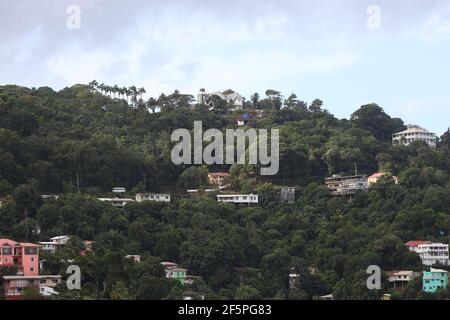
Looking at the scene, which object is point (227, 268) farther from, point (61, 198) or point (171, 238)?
point (61, 198)

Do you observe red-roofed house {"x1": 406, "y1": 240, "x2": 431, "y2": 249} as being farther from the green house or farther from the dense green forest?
the green house

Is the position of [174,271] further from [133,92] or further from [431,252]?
[133,92]

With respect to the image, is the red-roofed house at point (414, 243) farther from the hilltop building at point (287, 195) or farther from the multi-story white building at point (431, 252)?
the hilltop building at point (287, 195)

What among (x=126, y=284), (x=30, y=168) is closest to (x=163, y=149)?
(x=30, y=168)

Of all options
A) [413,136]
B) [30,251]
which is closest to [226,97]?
[413,136]

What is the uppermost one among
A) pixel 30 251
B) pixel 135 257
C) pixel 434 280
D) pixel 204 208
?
pixel 204 208

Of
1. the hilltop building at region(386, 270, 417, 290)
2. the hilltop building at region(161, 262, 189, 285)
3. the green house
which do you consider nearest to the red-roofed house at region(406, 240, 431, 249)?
the green house

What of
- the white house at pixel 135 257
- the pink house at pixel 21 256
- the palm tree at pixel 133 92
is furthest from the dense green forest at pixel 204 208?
the palm tree at pixel 133 92
